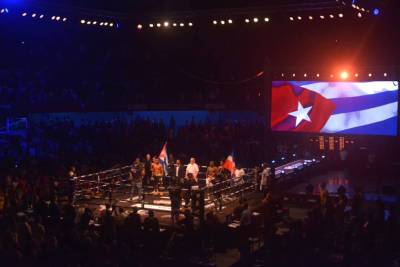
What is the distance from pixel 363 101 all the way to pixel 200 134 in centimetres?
753

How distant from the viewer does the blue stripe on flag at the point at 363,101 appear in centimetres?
2039

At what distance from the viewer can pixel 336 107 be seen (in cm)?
2128

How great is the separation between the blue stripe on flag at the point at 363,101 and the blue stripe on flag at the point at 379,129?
28.3 inches

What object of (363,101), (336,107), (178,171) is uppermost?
(363,101)

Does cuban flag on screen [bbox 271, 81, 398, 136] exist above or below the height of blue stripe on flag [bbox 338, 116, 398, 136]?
above

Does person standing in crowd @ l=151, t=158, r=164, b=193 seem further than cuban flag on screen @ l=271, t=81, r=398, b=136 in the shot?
No

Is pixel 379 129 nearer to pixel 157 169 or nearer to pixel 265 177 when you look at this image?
pixel 265 177

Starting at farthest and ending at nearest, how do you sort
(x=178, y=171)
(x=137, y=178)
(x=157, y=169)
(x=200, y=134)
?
(x=200, y=134) < (x=178, y=171) < (x=157, y=169) < (x=137, y=178)

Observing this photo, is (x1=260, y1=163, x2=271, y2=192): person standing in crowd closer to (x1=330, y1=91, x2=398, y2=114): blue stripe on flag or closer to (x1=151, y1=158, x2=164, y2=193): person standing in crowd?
(x1=151, y1=158, x2=164, y2=193): person standing in crowd

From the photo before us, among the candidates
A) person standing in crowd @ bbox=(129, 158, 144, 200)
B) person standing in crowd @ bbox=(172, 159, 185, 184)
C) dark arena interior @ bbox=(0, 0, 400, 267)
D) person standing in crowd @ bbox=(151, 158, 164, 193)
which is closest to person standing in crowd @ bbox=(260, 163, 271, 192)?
dark arena interior @ bbox=(0, 0, 400, 267)

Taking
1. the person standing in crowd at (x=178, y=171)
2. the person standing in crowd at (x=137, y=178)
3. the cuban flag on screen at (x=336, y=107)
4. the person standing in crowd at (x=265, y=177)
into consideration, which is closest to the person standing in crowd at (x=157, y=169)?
the person standing in crowd at (x=178, y=171)

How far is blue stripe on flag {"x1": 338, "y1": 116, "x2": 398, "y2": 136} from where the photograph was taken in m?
20.5

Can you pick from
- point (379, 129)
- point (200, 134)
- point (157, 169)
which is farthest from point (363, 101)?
point (157, 169)

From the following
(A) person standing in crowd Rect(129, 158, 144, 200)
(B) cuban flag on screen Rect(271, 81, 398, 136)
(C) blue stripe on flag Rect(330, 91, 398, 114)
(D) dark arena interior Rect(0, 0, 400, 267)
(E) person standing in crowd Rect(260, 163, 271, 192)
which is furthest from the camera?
(B) cuban flag on screen Rect(271, 81, 398, 136)
